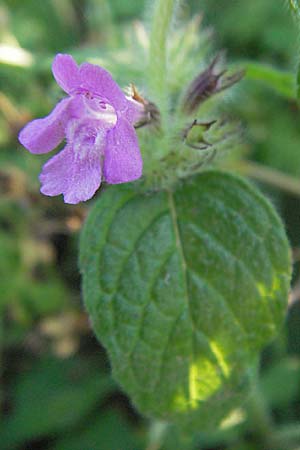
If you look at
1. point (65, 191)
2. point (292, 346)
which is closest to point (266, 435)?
point (292, 346)

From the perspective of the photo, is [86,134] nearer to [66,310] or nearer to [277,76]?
[277,76]

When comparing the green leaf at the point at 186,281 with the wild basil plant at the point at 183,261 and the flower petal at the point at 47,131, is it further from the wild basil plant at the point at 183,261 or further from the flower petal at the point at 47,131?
the flower petal at the point at 47,131

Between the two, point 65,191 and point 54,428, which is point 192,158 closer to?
point 65,191

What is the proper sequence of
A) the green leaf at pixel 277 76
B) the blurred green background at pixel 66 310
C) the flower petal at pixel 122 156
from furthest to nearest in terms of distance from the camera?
the blurred green background at pixel 66 310 < the green leaf at pixel 277 76 < the flower petal at pixel 122 156

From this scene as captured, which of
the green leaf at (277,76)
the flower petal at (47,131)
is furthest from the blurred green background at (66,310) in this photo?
the flower petal at (47,131)

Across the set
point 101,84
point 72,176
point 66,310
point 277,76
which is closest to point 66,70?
point 101,84

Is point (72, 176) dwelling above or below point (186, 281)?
above
